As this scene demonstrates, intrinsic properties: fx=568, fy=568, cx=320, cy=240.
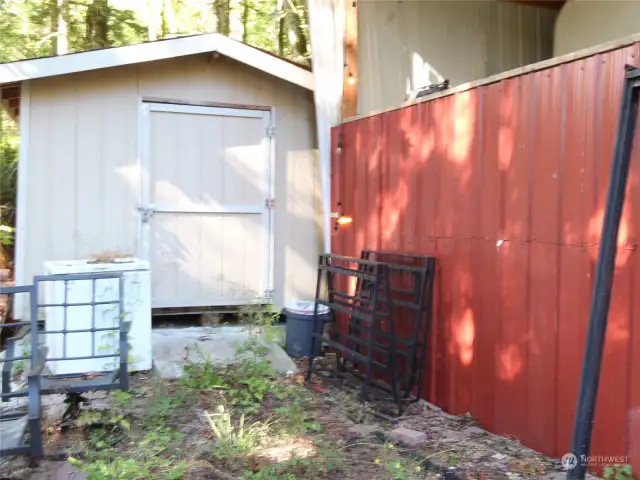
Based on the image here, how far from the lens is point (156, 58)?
5.71 metres

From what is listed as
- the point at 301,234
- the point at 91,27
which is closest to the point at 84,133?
the point at 301,234

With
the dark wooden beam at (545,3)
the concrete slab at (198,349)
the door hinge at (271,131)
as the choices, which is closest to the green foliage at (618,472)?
the concrete slab at (198,349)

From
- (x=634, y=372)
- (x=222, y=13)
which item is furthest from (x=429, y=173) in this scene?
(x=222, y=13)

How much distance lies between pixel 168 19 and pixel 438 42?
28.5 ft

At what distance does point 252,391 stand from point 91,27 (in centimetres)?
930

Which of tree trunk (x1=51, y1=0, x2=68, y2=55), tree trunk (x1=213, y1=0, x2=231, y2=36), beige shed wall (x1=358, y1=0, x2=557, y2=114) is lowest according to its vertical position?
beige shed wall (x1=358, y1=0, x2=557, y2=114)

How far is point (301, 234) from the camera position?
21.5ft

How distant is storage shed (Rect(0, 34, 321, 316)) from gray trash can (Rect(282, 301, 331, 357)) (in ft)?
2.89

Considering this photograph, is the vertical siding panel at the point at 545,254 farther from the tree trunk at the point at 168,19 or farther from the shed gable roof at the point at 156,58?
the tree trunk at the point at 168,19

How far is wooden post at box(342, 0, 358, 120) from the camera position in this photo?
19.9ft

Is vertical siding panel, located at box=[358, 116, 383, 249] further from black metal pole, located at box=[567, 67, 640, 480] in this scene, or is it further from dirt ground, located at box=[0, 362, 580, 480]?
black metal pole, located at box=[567, 67, 640, 480]

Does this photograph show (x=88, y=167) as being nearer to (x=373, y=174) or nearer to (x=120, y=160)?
(x=120, y=160)

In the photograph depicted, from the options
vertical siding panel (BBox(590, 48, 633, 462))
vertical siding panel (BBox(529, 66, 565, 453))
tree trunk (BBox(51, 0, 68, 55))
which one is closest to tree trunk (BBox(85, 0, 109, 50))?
tree trunk (BBox(51, 0, 68, 55))

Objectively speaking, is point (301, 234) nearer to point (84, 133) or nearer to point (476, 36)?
point (84, 133)
